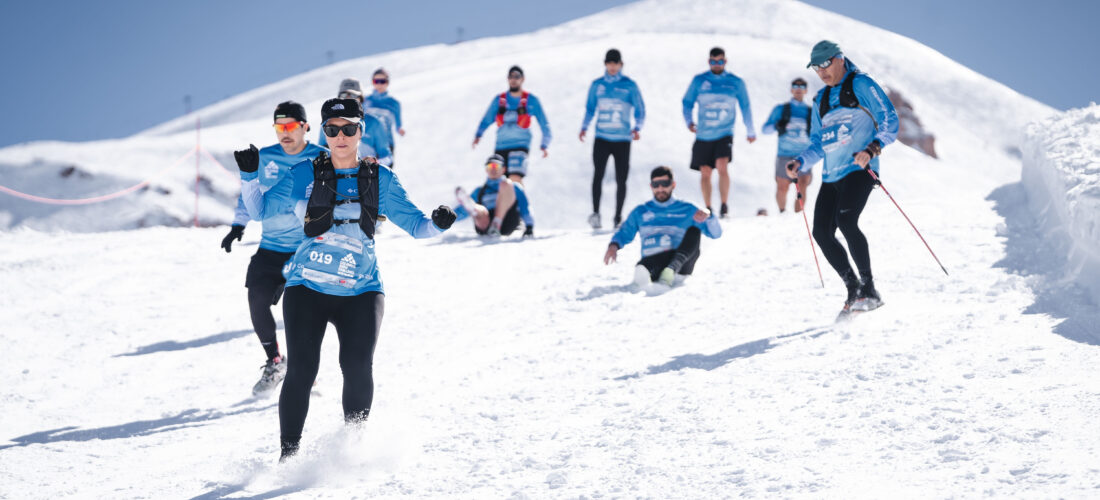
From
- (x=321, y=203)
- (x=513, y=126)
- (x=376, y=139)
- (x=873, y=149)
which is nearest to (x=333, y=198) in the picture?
(x=321, y=203)

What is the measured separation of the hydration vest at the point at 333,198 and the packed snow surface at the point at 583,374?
88 centimetres

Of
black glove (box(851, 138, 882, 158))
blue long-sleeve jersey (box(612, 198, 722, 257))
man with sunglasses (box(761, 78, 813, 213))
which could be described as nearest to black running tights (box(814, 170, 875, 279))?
black glove (box(851, 138, 882, 158))

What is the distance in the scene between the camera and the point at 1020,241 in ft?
25.7

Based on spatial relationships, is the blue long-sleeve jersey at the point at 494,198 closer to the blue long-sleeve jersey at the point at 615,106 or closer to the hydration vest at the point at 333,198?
the blue long-sleeve jersey at the point at 615,106

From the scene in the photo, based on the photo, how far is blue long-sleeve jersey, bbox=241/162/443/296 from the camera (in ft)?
13.3

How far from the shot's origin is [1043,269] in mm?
6730

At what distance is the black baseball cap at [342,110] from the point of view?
4.09 m

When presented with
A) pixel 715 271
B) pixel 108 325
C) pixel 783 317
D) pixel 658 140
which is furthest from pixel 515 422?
pixel 658 140

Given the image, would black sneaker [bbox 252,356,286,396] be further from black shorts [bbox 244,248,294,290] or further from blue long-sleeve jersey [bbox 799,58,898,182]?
blue long-sleeve jersey [bbox 799,58,898,182]

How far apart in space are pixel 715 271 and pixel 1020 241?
2.46m

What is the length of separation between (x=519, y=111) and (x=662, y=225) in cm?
385

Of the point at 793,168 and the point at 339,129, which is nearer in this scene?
the point at 339,129

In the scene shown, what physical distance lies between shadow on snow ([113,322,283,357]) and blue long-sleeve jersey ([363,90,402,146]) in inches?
169

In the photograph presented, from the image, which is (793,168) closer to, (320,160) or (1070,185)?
(1070,185)
